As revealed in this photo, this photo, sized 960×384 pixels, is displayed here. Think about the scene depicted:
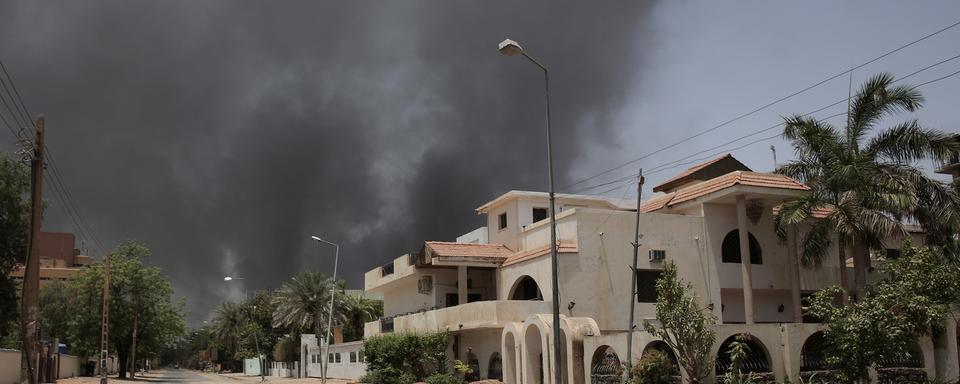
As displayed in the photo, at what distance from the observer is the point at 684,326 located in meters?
21.4

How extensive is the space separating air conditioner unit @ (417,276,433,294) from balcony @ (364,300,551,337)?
1694 millimetres

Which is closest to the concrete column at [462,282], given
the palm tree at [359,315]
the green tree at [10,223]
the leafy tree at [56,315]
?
the green tree at [10,223]

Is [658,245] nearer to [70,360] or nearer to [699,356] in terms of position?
[699,356]

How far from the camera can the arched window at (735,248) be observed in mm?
36062

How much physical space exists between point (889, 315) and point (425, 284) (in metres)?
28.2

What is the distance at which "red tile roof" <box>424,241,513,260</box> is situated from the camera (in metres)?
38.8

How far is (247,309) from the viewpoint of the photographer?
4117 inches

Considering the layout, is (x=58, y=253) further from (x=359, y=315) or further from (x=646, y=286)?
(x=646, y=286)

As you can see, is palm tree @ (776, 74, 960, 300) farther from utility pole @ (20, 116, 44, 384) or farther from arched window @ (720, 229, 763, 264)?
utility pole @ (20, 116, 44, 384)

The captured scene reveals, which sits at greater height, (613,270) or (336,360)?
(613,270)

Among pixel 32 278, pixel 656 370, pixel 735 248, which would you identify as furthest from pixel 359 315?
pixel 656 370

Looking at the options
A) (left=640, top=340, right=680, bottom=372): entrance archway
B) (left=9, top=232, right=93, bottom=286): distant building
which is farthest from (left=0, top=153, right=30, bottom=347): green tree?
(left=9, top=232, right=93, bottom=286): distant building

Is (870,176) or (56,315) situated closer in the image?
(870,176)

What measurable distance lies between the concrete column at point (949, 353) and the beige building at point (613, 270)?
7cm
